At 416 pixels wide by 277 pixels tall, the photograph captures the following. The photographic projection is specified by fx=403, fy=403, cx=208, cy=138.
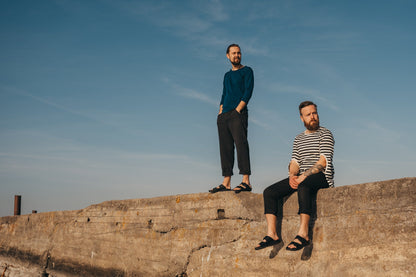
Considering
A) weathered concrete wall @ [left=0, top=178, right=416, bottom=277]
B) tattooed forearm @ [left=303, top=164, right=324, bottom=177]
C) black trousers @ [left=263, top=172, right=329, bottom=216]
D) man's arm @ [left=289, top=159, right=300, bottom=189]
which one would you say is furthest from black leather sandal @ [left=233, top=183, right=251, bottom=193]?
tattooed forearm @ [left=303, top=164, right=324, bottom=177]

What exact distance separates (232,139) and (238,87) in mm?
583

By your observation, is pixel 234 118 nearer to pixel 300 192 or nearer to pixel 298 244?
pixel 300 192

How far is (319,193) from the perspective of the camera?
3.30 m

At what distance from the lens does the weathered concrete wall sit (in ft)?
9.30

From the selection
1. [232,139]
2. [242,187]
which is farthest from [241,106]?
[242,187]

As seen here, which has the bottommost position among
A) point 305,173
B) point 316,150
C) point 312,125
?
point 305,173

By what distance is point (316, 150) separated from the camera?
338cm

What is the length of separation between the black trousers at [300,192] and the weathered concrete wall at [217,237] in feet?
0.27

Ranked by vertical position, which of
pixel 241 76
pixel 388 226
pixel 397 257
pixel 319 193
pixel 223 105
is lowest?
pixel 397 257

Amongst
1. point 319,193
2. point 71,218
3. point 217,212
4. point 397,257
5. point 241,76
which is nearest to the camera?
point 397,257

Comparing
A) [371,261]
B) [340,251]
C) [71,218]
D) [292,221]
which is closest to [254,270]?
[292,221]

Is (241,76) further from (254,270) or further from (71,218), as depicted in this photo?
(71,218)

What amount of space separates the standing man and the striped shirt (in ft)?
2.83

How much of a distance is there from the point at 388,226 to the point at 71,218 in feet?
14.4
